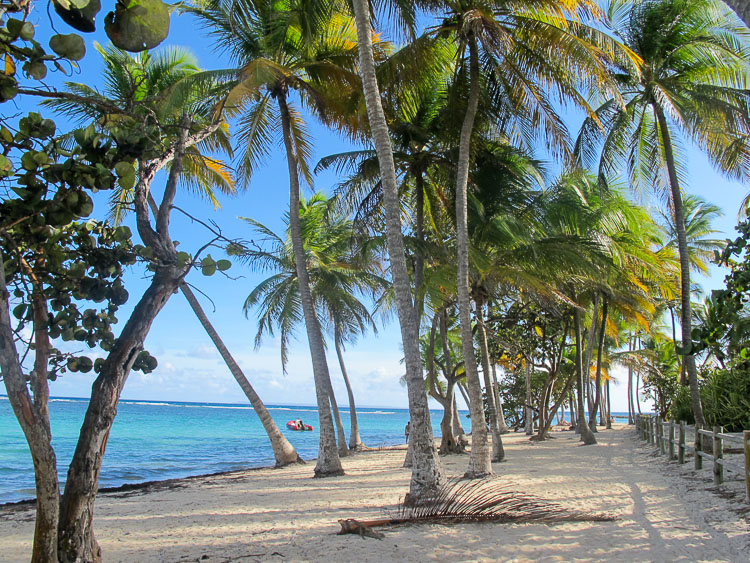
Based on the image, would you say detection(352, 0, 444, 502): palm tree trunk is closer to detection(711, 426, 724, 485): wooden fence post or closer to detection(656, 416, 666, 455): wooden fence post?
detection(711, 426, 724, 485): wooden fence post

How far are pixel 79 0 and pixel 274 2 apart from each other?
11822mm

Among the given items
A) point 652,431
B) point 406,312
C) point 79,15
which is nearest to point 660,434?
point 652,431

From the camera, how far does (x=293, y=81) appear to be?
1194cm

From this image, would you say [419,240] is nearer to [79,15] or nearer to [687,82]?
[687,82]

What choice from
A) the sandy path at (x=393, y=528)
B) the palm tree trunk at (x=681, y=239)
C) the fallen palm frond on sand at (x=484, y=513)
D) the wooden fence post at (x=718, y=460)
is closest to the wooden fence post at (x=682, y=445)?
the sandy path at (x=393, y=528)

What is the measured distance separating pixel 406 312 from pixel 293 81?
6946 millimetres

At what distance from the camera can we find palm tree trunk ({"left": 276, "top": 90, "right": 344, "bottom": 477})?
1135 centimetres

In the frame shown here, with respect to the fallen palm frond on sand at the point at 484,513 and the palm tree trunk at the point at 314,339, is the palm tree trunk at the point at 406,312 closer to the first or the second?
the fallen palm frond on sand at the point at 484,513

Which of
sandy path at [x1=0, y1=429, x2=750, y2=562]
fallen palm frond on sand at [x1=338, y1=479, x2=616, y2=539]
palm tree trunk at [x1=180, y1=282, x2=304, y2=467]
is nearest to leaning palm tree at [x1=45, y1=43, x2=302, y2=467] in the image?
palm tree trunk at [x1=180, y1=282, x2=304, y2=467]

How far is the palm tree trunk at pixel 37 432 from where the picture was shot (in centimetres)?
324

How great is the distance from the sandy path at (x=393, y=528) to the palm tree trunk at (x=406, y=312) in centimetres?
74

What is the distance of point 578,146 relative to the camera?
13.5 metres

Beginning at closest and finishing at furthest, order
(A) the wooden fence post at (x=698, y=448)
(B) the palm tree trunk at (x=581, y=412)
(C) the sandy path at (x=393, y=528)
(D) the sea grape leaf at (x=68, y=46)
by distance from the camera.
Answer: (D) the sea grape leaf at (x=68, y=46), (C) the sandy path at (x=393, y=528), (A) the wooden fence post at (x=698, y=448), (B) the palm tree trunk at (x=581, y=412)

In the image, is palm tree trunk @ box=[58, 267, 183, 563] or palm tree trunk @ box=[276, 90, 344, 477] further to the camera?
palm tree trunk @ box=[276, 90, 344, 477]
